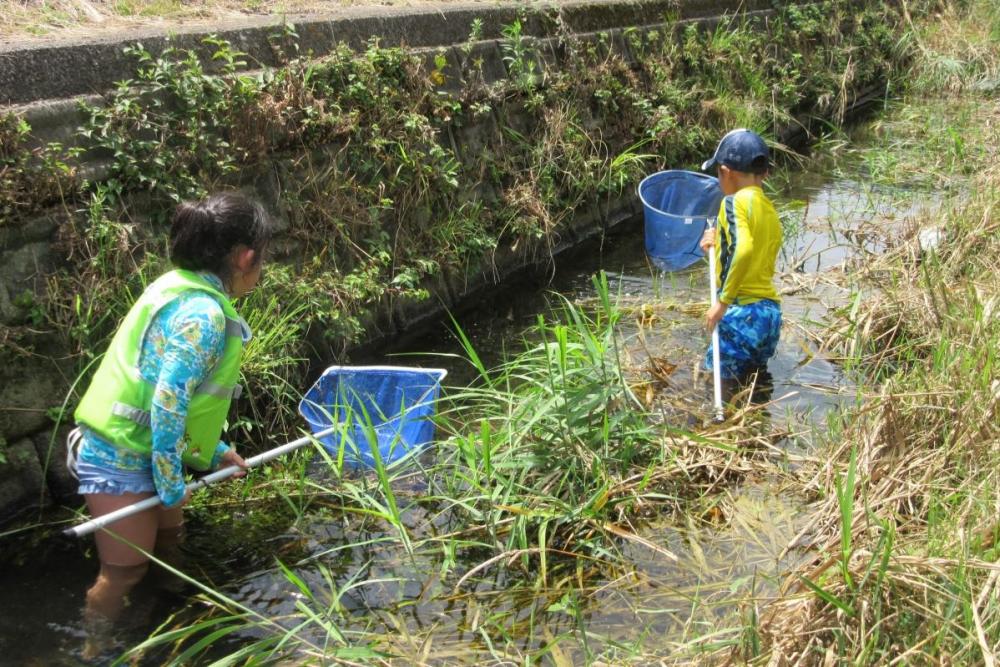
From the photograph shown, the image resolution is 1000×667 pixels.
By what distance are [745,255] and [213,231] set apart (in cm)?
231

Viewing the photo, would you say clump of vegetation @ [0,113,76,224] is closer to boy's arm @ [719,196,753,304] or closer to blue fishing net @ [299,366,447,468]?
blue fishing net @ [299,366,447,468]

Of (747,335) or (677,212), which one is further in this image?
(677,212)

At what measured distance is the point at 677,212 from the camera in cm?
591

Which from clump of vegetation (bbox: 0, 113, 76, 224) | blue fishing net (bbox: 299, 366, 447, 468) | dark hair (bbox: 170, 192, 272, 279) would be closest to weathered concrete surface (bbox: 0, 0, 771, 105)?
clump of vegetation (bbox: 0, 113, 76, 224)

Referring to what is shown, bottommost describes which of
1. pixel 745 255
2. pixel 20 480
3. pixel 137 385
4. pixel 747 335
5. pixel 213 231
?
pixel 747 335

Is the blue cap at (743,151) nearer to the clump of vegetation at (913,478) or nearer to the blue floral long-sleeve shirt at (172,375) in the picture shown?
the clump of vegetation at (913,478)

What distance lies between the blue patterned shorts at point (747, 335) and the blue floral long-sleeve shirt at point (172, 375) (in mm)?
2397

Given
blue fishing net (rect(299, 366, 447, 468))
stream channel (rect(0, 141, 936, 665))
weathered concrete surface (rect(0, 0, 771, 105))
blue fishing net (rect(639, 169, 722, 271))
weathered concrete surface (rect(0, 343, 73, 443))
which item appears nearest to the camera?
stream channel (rect(0, 141, 936, 665))

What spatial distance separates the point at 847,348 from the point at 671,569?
2.05 metres

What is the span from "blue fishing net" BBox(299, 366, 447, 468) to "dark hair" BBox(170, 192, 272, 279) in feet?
2.56

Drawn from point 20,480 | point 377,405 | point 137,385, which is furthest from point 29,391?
point 377,405

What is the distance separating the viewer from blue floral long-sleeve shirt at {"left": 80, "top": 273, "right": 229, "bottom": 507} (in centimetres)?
276

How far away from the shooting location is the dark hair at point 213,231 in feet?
9.52

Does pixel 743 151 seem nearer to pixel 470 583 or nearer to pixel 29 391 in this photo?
pixel 470 583
